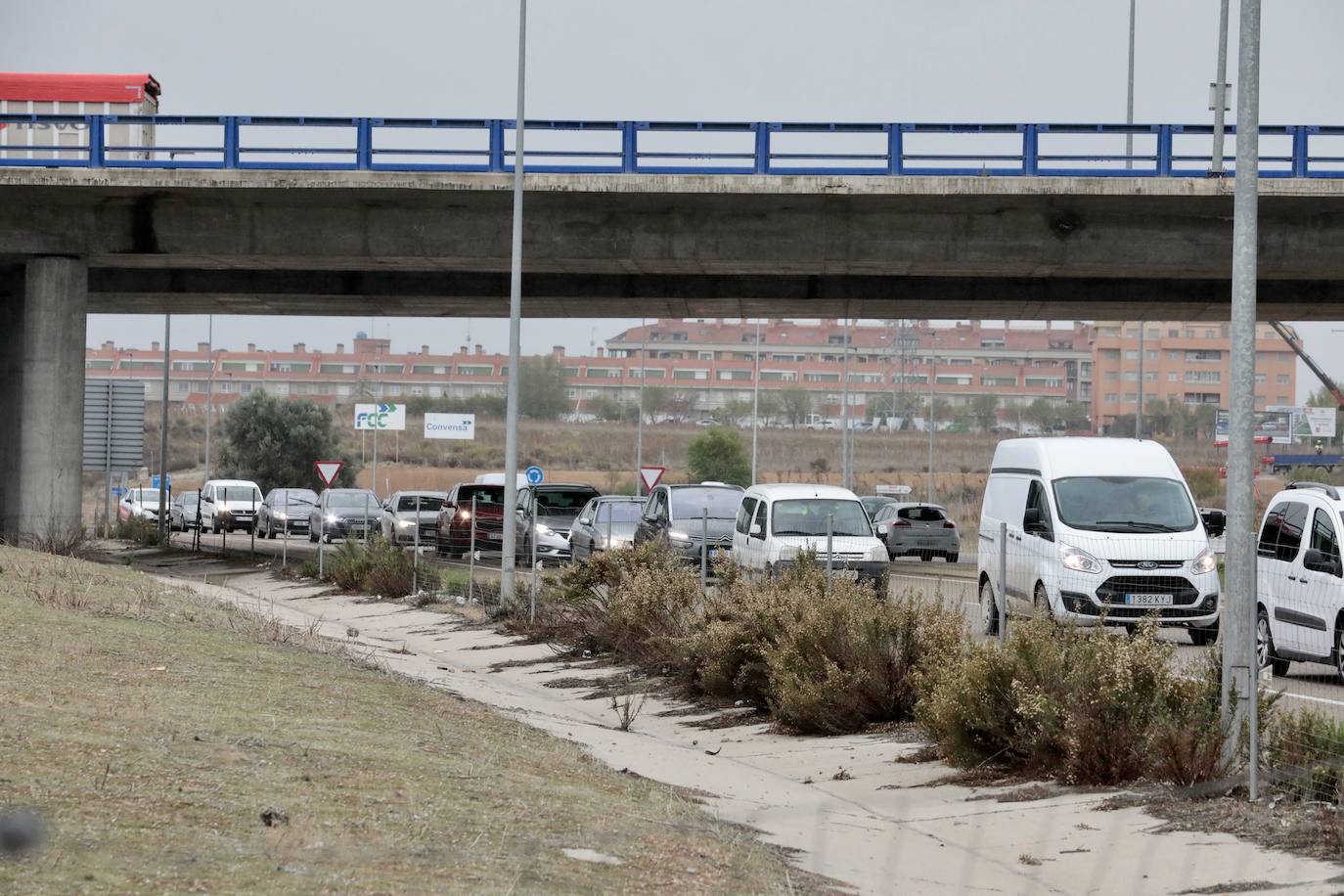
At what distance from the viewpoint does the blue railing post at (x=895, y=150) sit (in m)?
29.1

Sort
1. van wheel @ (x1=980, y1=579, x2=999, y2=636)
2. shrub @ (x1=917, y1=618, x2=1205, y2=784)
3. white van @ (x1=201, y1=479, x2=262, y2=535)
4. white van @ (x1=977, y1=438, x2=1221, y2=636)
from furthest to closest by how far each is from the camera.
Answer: white van @ (x1=201, y1=479, x2=262, y2=535) → van wheel @ (x1=980, y1=579, x2=999, y2=636) → white van @ (x1=977, y1=438, x2=1221, y2=636) → shrub @ (x1=917, y1=618, x2=1205, y2=784)

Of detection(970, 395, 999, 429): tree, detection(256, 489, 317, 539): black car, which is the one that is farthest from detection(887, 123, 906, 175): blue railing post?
detection(970, 395, 999, 429): tree

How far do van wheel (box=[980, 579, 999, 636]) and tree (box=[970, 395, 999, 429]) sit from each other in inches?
4998

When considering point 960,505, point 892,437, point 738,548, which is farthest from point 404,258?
point 892,437

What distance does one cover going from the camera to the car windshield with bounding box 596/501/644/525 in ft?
104

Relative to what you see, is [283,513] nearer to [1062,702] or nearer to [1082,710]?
[1062,702]

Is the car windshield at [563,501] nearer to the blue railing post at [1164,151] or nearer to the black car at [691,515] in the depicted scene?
the black car at [691,515]

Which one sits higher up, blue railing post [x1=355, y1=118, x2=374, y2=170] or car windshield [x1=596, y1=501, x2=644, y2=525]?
blue railing post [x1=355, y1=118, x2=374, y2=170]

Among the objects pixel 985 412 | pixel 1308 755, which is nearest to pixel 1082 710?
pixel 1308 755

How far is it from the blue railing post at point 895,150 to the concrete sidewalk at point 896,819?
1556 centimetres

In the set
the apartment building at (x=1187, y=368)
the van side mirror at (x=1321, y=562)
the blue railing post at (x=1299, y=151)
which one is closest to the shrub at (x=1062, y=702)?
the van side mirror at (x=1321, y=562)

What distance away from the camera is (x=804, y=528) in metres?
24.1

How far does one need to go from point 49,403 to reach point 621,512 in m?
11.2

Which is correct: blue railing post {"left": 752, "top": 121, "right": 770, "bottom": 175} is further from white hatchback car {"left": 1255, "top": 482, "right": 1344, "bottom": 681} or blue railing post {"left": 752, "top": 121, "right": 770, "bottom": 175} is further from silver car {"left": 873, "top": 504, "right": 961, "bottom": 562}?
silver car {"left": 873, "top": 504, "right": 961, "bottom": 562}
